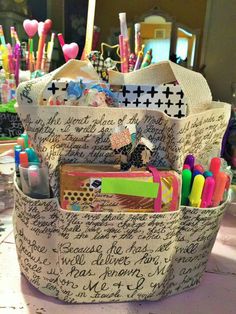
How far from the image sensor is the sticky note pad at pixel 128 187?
0.92 ft

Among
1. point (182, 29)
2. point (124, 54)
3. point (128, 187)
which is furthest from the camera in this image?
point (182, 29)

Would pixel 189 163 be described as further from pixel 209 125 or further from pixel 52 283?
pixel 52 283

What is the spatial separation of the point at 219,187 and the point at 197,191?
3 cm

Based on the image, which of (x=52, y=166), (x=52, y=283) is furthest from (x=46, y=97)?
(x=52, y=283)

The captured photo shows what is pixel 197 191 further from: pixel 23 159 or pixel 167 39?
pixel 167 39

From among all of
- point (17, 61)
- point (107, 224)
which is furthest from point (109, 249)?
point (17, 61)

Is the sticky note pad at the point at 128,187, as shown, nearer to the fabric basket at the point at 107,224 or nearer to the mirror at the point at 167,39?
the fabric basket at the point at 107,224

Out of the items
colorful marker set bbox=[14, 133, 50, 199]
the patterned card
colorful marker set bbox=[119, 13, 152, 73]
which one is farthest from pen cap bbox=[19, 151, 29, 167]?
colorful marker set bbox=[119, 13, 152, 73]

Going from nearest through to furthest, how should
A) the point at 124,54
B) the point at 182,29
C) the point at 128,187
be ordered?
the point at 128,187 → the point at 124,54 → the point at 182,29

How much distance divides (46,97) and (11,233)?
0.69 ft

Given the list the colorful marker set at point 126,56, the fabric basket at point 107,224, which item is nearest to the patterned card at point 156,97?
the fabric basket at point 107,224

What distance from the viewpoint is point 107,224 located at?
0.95 feet

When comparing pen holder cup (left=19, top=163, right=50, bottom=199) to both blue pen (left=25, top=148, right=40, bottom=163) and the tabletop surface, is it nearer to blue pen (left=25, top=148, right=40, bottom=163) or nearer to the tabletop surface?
blue pen (left=25, top=148, right=40, bottom=163)

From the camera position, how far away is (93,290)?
12.4 inches
